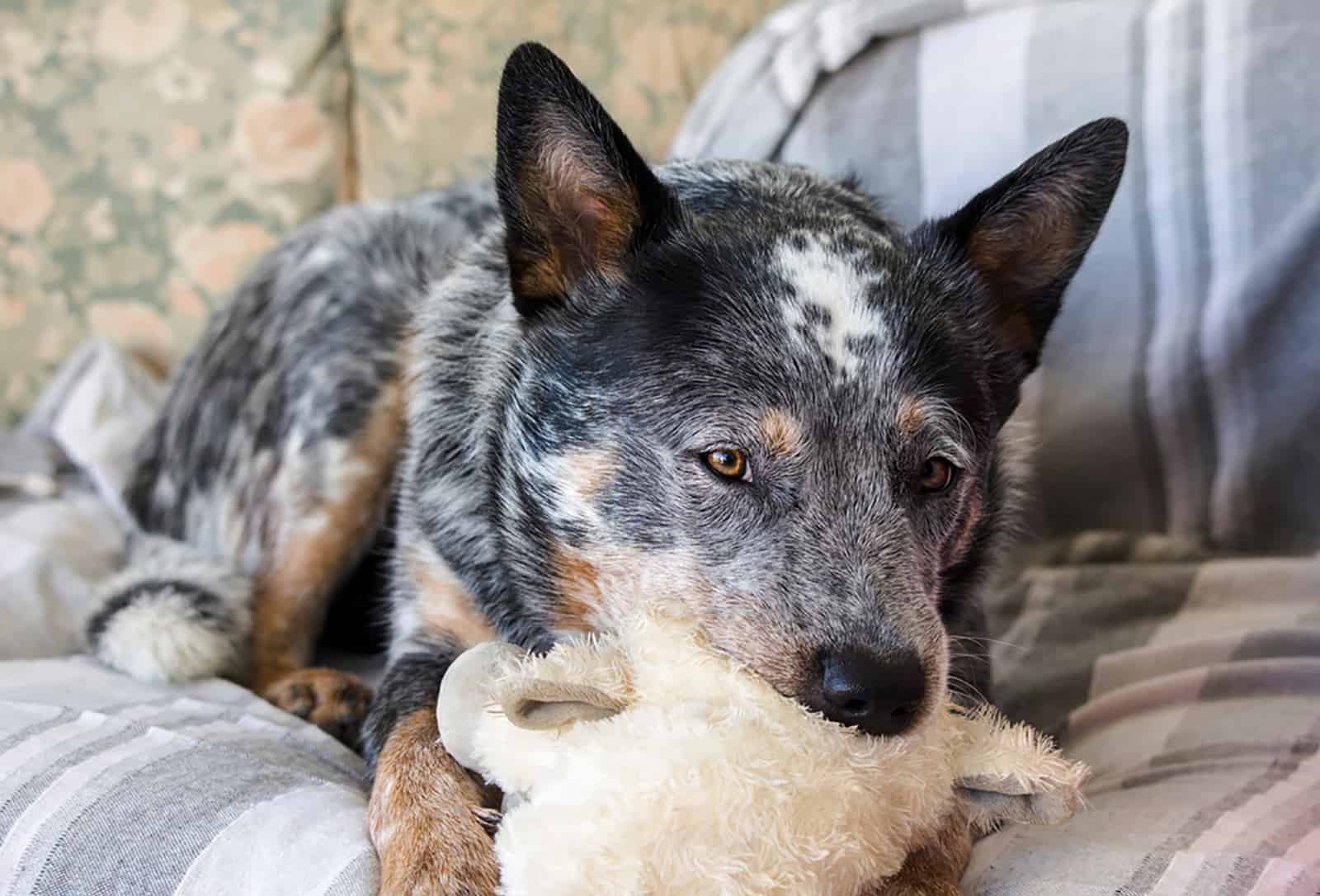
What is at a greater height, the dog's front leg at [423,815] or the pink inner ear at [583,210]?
the pink inner ear at [583,210]

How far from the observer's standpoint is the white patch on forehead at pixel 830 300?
131 cm

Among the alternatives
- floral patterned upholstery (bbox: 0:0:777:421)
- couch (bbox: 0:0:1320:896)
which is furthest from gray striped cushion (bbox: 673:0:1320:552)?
floral patterned upholstery (bbox: 0:0:777:421)

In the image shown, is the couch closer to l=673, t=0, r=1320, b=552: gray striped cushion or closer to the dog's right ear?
l=673, t=0, r=1320, b=552: gray striped cushion

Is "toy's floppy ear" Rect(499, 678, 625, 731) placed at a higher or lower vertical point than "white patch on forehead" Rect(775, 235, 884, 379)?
lower

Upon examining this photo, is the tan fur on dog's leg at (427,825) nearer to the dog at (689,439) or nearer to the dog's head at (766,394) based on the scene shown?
the dog at (689,439)

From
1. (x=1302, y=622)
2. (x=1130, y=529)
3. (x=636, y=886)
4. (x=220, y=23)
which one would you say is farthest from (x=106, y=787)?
(x=220, y=23)

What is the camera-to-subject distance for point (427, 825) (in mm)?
1247

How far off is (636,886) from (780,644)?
0.28 meters

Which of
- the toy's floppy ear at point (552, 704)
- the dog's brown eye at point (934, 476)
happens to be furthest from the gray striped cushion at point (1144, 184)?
the toy's floppy ear at point (552, 704)

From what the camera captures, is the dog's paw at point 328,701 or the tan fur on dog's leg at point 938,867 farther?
the dog's paw at point 328,701

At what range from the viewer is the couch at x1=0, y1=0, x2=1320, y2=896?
129cm

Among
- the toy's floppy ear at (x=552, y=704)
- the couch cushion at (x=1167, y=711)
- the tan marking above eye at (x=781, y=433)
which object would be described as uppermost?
the tan marking above eye at (x=781, y=433)

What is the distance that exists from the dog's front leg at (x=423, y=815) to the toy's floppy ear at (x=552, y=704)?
9.0 inches

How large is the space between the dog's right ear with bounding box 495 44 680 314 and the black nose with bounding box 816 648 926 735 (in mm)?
560
